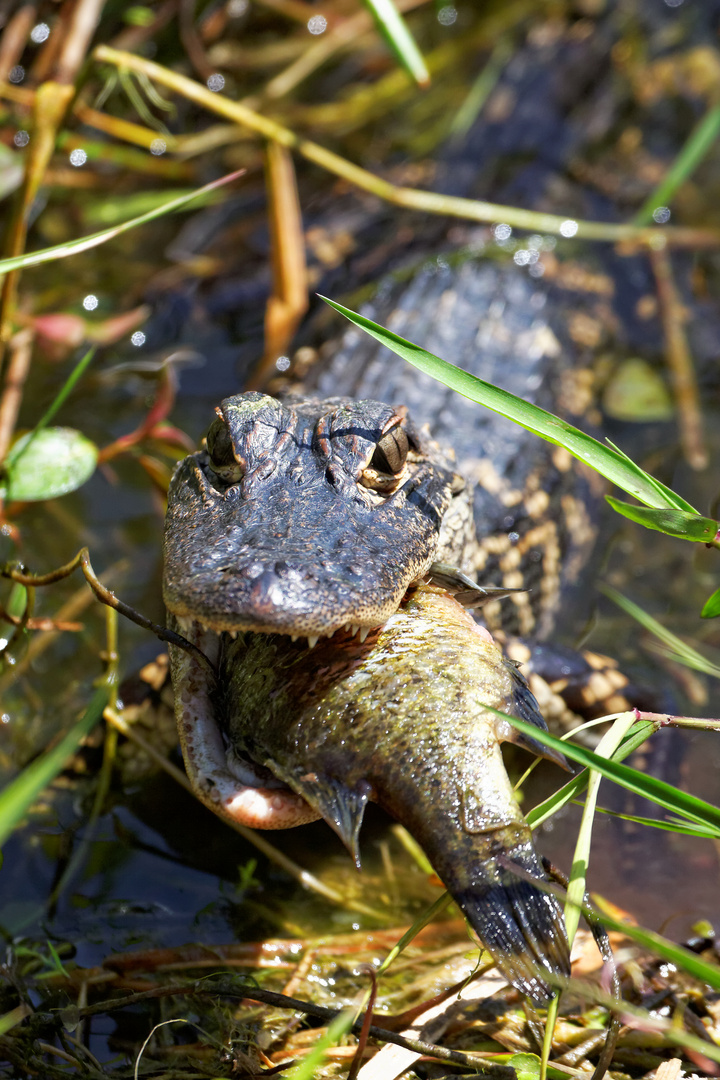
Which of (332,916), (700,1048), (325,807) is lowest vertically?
(332,916)

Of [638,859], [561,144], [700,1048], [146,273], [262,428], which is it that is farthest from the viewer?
[561,144]

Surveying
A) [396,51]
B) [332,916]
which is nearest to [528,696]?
[332,916]

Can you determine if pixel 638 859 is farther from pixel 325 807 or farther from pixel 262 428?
pixel 262 428

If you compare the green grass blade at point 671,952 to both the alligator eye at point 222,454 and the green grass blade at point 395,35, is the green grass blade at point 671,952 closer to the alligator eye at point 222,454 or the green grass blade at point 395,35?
the alligator eye at point 222,454

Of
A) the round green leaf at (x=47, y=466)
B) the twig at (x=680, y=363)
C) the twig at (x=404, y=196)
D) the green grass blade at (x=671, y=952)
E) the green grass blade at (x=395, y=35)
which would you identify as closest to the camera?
the green grass blade at (x=671, y=952)

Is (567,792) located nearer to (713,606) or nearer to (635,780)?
(635,780)

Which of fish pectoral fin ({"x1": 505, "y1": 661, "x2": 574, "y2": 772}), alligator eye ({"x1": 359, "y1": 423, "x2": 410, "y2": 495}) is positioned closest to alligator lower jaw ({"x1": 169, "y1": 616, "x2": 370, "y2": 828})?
fish pectoral fin ({"x1": 505, "y1": 661, "x2": 574, "y2": 772})

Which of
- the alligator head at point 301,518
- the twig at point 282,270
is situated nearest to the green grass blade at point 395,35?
the twig at point 282,270
